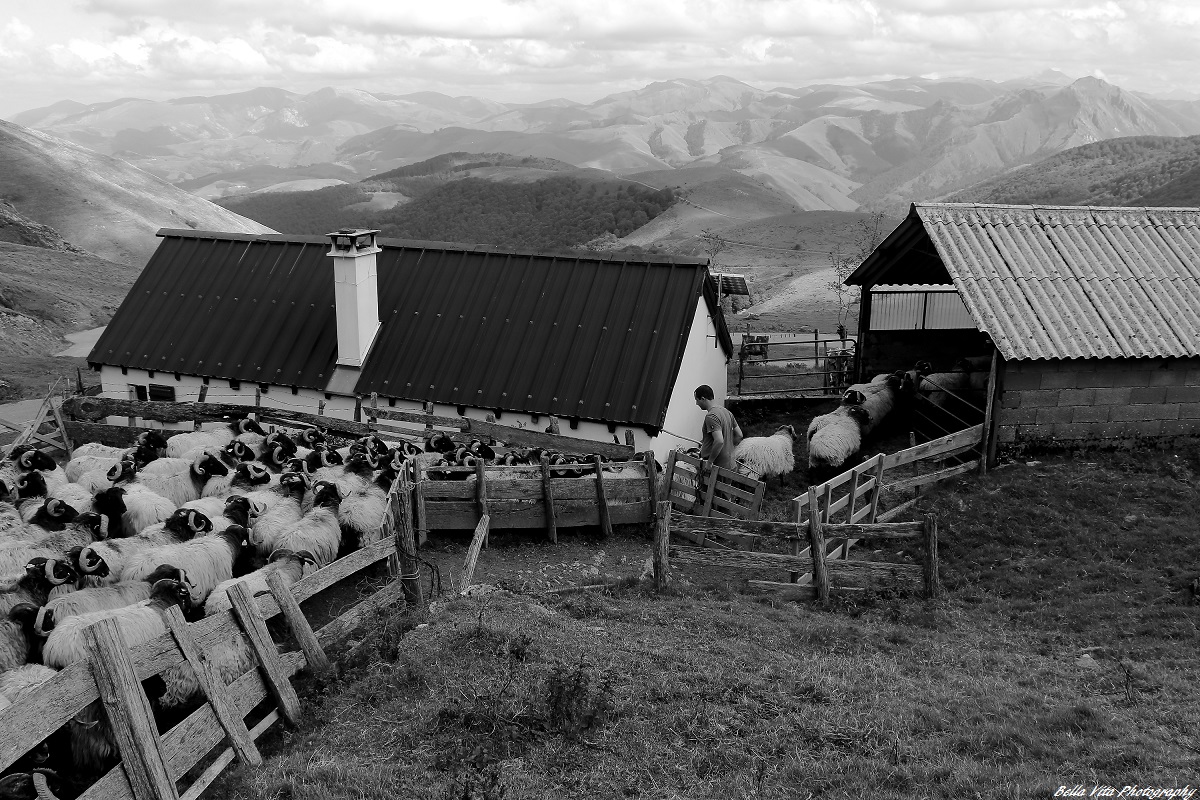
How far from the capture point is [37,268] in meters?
54.2

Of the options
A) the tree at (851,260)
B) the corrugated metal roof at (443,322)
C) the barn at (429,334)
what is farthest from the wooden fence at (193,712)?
the tree at (851,260)

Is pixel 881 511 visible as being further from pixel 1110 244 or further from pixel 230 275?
pixel 230 275

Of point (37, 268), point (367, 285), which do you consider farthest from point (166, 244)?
point (37, 268)

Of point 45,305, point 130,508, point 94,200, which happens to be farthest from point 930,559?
point 94,200

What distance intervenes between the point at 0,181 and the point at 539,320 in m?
103

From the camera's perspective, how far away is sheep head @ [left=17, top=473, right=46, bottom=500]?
1443 centimetres

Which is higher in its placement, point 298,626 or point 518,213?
point 518,213

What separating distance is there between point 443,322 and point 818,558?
11758mm

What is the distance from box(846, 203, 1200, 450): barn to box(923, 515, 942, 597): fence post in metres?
6.00

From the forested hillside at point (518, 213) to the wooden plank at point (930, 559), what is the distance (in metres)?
110

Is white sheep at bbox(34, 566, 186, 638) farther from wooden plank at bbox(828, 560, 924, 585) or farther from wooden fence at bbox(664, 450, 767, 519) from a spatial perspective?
wooden plank at bbox(828, 560, 924, 585)

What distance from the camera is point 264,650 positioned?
872 centimetres

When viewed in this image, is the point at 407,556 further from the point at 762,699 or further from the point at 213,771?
the point at 762,699

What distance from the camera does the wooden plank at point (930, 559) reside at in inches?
513
